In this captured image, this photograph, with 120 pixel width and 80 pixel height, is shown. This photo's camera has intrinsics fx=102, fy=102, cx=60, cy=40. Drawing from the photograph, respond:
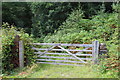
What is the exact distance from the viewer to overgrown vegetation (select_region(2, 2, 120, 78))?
3.54 metres

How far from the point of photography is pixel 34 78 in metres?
3.50

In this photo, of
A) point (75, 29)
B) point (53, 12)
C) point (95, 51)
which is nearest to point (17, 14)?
point (53, 12)

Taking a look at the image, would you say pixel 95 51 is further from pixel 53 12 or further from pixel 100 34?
pixel 53 12

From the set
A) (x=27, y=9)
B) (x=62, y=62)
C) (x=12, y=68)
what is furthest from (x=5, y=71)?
(x=27, y=9)

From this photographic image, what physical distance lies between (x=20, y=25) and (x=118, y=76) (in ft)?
28.3

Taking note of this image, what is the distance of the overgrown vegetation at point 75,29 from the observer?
3537 millimetres

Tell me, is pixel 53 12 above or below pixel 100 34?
above

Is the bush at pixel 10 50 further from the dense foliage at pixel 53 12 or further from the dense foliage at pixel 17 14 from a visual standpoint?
the dense foliage at pixel 17 14

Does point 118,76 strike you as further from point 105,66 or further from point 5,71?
point 5,71

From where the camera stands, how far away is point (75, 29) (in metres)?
6.12

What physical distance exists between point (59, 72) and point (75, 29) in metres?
3.05

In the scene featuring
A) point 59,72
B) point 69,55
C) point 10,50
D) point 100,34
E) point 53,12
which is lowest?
point 59,72

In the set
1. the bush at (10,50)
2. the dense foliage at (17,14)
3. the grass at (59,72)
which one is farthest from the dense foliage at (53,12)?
the grass at (59,72)

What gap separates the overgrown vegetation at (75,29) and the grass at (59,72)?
0.20 ft
